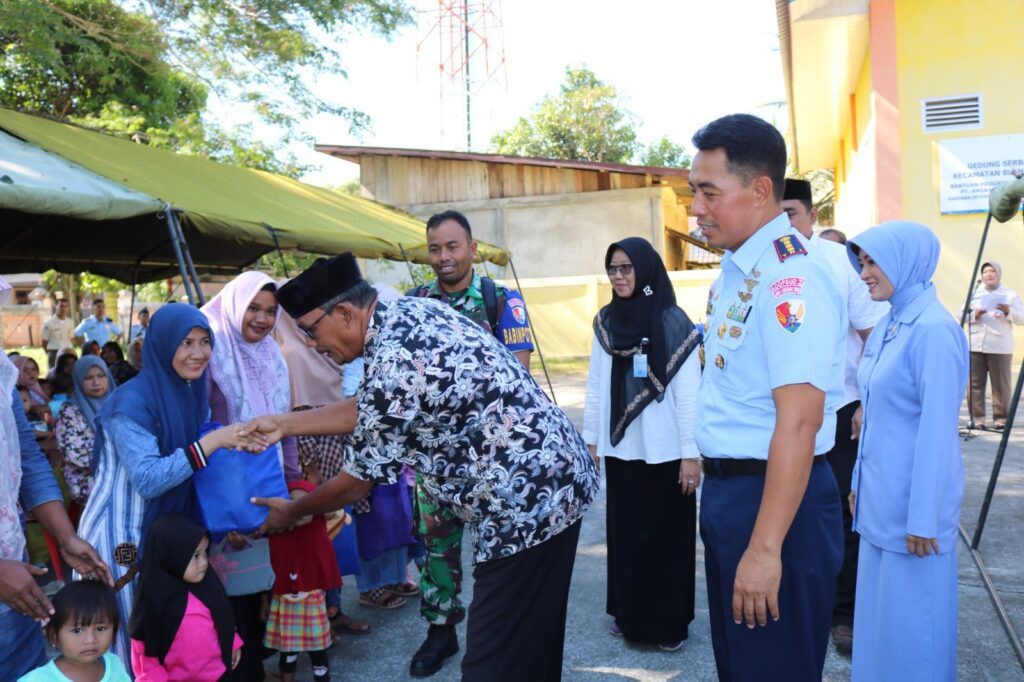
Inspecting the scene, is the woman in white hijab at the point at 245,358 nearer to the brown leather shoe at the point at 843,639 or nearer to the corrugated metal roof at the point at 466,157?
the brown leather shoe at the point at 843,639

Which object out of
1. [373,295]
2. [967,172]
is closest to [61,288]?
[967,172]

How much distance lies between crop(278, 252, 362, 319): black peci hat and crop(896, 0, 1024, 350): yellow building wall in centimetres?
1061

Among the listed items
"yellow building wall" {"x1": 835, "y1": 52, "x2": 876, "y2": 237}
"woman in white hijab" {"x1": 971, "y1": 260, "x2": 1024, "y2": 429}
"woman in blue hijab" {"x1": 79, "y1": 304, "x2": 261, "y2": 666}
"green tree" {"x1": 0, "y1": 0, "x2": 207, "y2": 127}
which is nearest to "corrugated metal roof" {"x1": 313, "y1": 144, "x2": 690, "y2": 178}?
"yellow building wall" {"x1": 835, "y1": 52, "x2": 876, "y2": 237}

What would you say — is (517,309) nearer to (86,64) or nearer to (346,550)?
(346,550)

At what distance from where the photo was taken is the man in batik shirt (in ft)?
7.27

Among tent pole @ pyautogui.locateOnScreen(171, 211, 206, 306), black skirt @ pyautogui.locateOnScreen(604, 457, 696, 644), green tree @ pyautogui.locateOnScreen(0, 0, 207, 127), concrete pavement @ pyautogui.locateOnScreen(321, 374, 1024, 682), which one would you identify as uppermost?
green tree @ pyautogui.locateOnScreen(0, 0, 207, 127)

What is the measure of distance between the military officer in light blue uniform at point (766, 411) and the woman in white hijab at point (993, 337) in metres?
7.51

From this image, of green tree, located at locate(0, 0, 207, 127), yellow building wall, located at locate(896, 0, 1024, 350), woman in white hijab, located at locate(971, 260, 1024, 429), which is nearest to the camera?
green tree, located at locate(0, 0, 207, 127)

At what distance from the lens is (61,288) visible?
19.8 m

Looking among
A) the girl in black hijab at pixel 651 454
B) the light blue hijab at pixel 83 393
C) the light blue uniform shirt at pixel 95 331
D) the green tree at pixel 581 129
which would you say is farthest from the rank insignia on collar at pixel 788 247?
the green tree at pixel 581 129

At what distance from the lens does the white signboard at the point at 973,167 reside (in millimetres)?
10969

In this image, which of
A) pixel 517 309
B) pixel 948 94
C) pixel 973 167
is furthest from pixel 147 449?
pixel 948 94

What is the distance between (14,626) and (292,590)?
4.09 ft

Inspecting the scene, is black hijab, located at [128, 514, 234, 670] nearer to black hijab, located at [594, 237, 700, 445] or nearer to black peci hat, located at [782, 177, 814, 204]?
black hijab, located at [594, 237, 700, 445]
